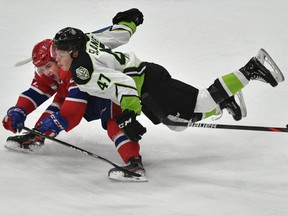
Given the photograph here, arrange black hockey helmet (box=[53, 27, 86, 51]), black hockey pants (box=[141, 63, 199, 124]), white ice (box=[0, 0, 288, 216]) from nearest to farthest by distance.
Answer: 1. white ice (box=[0, 0, 288, 216])
2. black hockey helmet (box=[53, 27, 86, 51])
3. black hockey pants (box=[141, 63, 199, 124])

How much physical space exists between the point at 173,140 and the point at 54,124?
2.99ft

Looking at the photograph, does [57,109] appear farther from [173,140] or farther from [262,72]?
[262,72]

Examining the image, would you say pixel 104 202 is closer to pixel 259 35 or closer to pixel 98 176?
pixel 98 176

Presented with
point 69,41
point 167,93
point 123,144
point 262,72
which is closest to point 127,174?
point 123,144

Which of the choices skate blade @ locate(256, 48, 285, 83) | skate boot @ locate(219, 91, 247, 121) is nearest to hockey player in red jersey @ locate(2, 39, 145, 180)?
skate boot @ locate(219, 91, 247, 121)

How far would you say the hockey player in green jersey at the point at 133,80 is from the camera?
3.46 m

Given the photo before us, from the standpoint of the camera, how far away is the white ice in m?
3.04

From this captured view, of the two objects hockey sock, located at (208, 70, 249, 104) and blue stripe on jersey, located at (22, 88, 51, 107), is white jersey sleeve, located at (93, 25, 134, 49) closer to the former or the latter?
blue stripe on jersey, located at (22, 88, 51, 107)

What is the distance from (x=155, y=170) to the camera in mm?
3631

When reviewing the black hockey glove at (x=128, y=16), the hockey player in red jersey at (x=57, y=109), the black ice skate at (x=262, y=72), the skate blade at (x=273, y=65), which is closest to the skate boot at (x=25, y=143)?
the hockey player in red jersey at (x=57, y=109)

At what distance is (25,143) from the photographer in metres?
3.86

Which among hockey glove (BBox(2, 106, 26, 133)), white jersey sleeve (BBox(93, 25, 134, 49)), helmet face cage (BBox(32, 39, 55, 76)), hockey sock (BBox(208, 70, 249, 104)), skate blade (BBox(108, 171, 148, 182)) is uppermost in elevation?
white jersey sleeve (BBox(93, 25, 134, 49))

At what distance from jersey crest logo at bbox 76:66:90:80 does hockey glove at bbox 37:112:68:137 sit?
30 centimetres

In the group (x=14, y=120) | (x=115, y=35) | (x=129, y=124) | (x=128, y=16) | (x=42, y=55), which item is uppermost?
(x=128, y=16)
